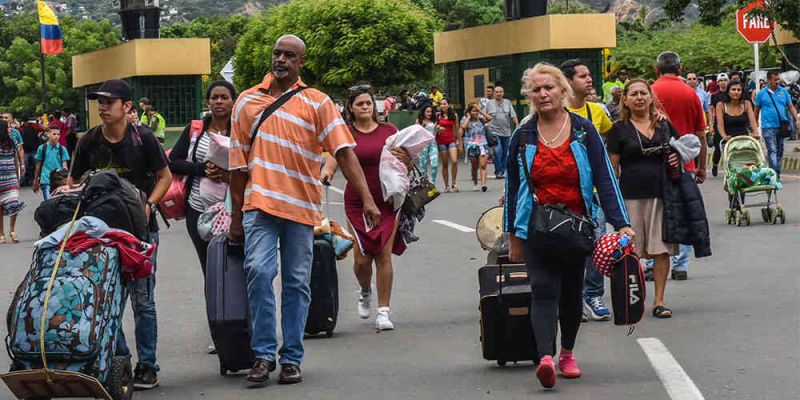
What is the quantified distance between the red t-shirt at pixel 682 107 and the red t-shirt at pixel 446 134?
47.3 feet

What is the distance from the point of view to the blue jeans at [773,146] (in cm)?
2181

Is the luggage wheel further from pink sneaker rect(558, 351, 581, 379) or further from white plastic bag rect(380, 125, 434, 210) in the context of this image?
white plastic bag rect(380, 125, 434, 210)

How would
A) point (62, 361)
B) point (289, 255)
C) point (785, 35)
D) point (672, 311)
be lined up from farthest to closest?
point (785, 35), point (672, 311), point (289, 255), point (62, 361)

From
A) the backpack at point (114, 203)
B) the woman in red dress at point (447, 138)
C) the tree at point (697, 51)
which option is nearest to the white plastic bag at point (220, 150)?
the backpack at point (114, 203)

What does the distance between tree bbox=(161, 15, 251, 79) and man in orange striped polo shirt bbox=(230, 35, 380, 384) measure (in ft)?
360

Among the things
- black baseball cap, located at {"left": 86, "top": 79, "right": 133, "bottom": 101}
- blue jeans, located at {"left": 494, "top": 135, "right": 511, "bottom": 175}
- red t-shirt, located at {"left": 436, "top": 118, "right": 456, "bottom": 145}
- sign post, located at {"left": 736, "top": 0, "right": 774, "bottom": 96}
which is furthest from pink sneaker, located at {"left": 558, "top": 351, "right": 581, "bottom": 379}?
sign post, located at {"left": 736, "top": 0, "right": 774, "bottom": 96}

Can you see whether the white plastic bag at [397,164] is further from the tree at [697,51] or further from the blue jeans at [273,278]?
the tree at [697,51]

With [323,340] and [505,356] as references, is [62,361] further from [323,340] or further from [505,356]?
[323,340]

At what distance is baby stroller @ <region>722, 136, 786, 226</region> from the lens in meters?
16.7

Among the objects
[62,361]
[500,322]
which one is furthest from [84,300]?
[500,322]

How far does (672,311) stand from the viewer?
10797mm

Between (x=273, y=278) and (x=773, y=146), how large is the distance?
1480 cm

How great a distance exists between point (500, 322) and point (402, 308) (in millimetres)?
3232

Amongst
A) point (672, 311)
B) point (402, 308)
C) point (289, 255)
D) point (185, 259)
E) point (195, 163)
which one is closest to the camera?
point (289, 255)
